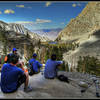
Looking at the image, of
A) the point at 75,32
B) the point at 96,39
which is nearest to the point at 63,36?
the point at 75,32

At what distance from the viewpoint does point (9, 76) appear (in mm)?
4453

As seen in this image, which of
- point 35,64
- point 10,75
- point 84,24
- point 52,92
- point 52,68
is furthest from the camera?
point 84,24

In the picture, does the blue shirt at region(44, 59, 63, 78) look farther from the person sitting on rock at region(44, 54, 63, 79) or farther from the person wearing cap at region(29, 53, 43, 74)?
the person wearing cap at region(29, 53, 43, 74)

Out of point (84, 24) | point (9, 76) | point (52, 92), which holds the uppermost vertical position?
point (84, 24)

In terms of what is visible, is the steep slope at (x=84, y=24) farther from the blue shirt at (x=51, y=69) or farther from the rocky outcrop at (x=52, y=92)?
the rocky outcrop at (x=52, y=92)

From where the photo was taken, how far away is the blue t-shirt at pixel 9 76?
4430mm

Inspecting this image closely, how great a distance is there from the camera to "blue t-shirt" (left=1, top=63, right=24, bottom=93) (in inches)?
174

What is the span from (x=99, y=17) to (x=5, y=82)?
184079mm

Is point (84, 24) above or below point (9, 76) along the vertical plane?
above

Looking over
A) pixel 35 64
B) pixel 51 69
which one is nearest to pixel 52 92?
pixel 51 69

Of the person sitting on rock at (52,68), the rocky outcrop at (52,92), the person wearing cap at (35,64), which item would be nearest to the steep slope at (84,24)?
the person wearing cap at (35,64)

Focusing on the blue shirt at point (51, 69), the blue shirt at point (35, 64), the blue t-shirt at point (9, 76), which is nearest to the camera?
the blue t-shirt at point (9, 76)

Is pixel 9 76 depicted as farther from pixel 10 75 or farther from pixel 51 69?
pixel 51 69

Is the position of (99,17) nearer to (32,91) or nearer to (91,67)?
(91,67)
